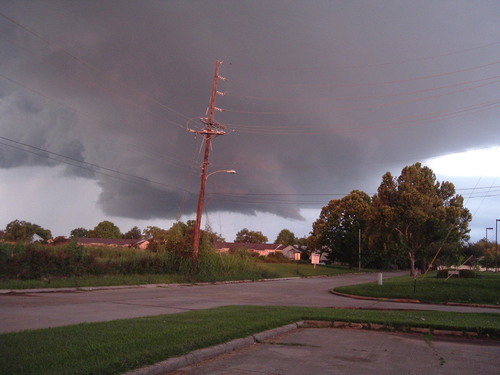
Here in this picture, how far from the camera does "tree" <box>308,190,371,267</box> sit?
7894 cm

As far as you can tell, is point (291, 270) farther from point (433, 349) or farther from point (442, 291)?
point (433, 349)

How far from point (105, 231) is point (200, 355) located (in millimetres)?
133628

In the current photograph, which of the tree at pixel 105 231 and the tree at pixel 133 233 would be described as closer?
the tree at pixel 105 231

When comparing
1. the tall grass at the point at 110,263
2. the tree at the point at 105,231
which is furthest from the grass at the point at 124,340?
the tree at the point at 105,231

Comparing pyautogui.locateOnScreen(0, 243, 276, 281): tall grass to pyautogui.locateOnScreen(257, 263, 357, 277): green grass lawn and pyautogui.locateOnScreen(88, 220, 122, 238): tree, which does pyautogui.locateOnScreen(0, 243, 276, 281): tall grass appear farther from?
pyautogui.locateOnScreen(88, 220, 122, 238): tree

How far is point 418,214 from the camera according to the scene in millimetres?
45781

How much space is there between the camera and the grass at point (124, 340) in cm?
598

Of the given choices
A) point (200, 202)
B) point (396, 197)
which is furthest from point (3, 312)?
point (396, 197)

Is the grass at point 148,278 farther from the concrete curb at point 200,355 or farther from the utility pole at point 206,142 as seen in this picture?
the concrete curb at point 200,355

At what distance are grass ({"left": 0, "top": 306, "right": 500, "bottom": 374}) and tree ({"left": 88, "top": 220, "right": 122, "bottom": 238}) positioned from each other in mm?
127407

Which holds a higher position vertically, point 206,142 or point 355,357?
point 206,142

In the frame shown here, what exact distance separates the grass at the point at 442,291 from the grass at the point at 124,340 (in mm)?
10545

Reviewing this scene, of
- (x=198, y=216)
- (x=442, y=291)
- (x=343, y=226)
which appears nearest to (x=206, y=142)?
(x=198, y=216)

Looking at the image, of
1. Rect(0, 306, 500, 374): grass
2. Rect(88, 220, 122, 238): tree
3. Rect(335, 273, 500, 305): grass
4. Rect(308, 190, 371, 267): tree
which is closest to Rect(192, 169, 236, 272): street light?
Rect(335, 273, 500, 305): grass
